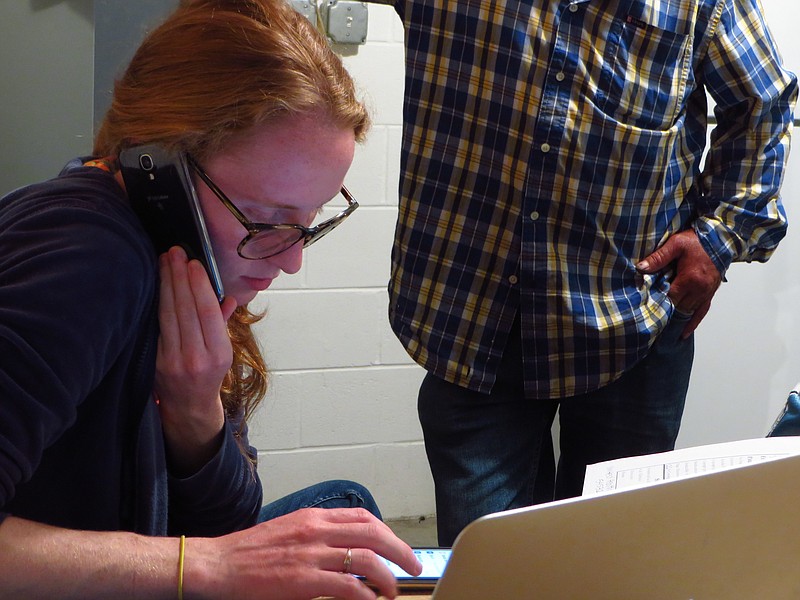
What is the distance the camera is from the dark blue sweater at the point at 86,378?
74 cm

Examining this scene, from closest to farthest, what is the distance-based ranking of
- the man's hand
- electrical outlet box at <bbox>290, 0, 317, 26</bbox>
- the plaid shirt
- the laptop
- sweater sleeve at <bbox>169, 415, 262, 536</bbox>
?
the laptop
sweater sleeve at <bbox>169, 415, 262, 536</bbox>
the plaid shirt
the man's hand
electrical outlet box at <bbox>290, 0, 317, 26</bbox>

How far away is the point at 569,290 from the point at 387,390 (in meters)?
1.10

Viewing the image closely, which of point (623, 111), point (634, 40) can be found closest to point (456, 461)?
point (623, 111)

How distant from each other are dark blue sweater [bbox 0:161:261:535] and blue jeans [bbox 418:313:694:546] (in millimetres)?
711

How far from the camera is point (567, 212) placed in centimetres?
159

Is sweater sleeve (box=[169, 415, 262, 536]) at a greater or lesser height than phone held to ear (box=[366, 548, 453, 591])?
lesser

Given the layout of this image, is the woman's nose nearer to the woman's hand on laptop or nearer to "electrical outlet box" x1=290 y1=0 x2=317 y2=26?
the woman's hand on laptop

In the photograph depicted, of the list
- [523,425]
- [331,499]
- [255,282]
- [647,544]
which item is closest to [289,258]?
[255,282]

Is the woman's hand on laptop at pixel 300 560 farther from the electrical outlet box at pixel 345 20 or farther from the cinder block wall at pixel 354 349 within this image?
the electrical outlet box at pixel 345 20

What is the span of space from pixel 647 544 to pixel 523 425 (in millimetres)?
1069

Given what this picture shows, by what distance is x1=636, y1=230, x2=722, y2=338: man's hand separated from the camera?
5.46ft

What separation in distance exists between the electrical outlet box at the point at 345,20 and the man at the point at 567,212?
2.35 feet

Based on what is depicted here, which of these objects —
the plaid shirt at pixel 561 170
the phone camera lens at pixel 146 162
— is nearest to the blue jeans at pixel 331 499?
the phone camera lens at pixel 146 162

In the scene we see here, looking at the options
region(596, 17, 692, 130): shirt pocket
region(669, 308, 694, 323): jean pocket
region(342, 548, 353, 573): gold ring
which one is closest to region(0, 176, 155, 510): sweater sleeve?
region(342, 548, 353, 573): gold ring
